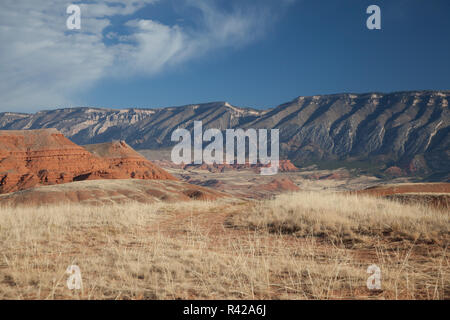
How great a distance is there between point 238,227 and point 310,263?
4.54 m

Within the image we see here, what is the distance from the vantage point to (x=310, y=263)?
532 centimetres

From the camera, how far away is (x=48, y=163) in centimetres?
4931

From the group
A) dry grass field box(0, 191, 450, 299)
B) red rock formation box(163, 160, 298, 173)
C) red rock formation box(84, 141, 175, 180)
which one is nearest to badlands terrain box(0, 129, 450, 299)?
dry grass field box(0, 191, 450, 299)

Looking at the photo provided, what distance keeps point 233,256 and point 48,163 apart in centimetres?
5124

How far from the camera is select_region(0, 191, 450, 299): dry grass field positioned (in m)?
4.10

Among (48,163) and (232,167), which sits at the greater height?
(48,163)

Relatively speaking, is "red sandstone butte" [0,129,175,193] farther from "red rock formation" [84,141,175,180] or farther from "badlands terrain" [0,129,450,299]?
"badlands terrain" [0,129,450,299]

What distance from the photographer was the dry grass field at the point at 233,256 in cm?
410

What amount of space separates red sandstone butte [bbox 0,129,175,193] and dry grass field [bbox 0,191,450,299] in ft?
128

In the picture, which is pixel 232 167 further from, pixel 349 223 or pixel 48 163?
pixel 349 223

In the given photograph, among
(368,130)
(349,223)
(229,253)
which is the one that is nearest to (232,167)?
(368,130)

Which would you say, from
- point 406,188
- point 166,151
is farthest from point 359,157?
point 406,188

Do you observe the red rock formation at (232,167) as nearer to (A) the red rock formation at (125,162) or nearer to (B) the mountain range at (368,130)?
(B) the mountain range at (368,130)

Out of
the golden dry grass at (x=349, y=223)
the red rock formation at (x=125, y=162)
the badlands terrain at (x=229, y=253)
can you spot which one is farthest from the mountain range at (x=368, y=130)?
the badlands terrain at (x=229, y=253)
